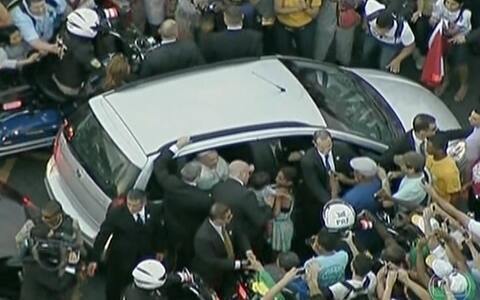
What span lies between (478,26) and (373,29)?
1217 mm

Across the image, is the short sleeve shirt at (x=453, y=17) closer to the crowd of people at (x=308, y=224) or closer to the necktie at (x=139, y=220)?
the crowd of people at (x=308, y=224)

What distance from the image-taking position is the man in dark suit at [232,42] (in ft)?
44.4

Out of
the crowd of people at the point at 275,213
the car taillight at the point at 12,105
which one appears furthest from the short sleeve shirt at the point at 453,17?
the car taillight at the point at 12,105

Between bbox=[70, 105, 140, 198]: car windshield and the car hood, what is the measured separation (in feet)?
8.75

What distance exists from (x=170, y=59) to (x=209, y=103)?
1.17 meters

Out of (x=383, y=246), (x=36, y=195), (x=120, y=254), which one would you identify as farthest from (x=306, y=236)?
(x=36, y=195)

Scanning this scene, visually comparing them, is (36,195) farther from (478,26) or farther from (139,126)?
(478,26)

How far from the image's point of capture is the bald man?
37.3ft

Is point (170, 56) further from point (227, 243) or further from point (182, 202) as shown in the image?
point (227, 243)

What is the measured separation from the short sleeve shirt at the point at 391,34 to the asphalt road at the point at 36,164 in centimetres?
55

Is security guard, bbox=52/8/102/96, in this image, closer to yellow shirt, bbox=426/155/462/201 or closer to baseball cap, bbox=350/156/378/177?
baseball cap, bbox=350/156/378/177

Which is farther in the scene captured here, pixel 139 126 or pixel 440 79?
pixel 440 79

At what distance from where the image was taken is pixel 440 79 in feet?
47.6

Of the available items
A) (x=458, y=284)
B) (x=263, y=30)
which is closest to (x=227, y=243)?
(x=458, y=284)
